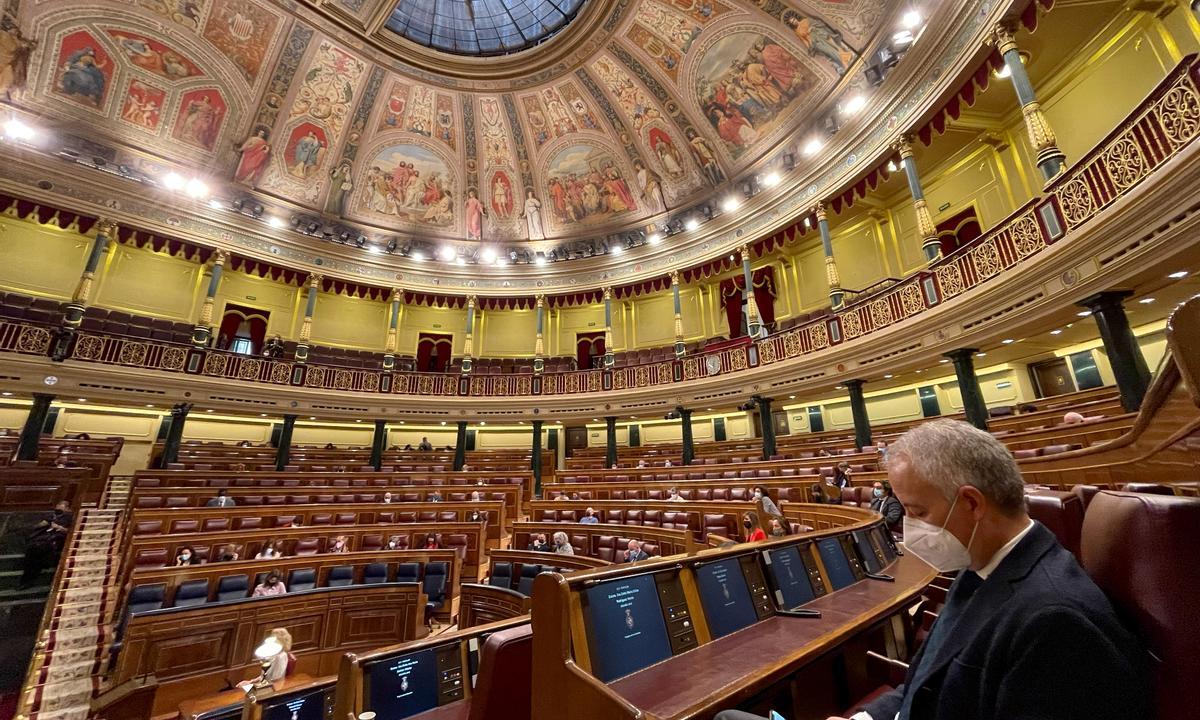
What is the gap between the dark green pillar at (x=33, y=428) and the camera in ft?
32.7

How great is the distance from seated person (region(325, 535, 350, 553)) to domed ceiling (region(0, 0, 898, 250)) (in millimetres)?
13752

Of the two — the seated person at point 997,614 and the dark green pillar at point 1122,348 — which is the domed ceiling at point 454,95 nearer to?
the dark green pillar at point 1122,348

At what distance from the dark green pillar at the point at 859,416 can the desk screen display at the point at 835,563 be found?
7.96m

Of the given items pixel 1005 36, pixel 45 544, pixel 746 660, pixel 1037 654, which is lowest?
pixel 45 544

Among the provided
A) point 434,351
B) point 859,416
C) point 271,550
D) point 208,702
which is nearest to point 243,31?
point 434,351

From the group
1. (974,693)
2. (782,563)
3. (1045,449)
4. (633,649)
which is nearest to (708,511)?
(1045,449)

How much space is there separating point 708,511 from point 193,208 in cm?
1728

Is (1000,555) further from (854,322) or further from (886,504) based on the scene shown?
(854,322)

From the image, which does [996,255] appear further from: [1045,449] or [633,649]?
[633,649]

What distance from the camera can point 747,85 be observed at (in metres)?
13.9

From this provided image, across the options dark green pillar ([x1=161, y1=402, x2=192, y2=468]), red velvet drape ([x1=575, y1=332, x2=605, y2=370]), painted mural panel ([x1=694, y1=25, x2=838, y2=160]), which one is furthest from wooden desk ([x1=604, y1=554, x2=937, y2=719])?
red velvet drape ([x1=575, y1=332, x2=605, y2=370])

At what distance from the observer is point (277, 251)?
1582 cm

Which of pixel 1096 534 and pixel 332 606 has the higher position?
pixel 1096 534

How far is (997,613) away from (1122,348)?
730 cm
